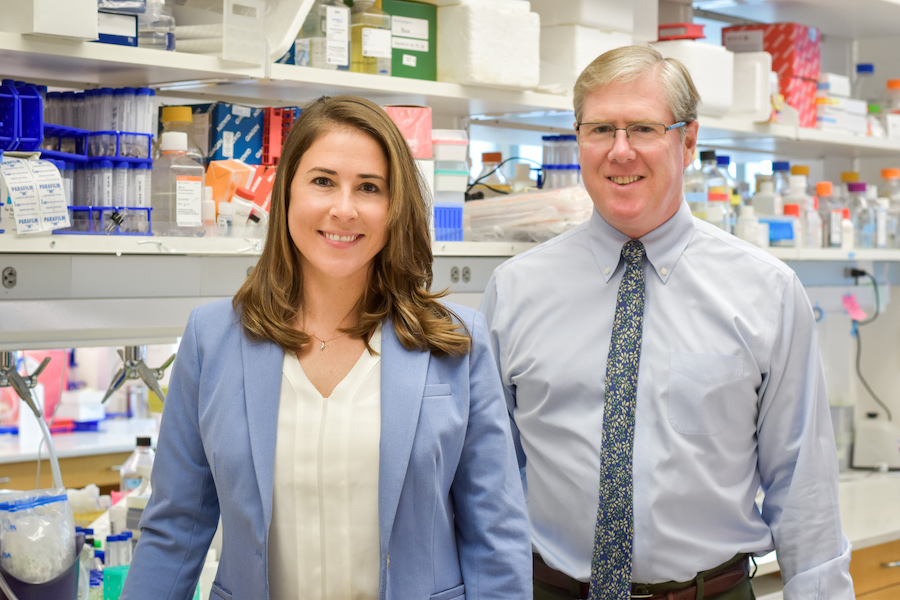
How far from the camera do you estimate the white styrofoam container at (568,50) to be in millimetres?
2334

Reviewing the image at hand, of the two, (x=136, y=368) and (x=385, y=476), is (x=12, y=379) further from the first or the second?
(x=385, y=476)

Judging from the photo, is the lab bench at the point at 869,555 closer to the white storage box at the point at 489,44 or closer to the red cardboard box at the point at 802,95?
the red cardboard box at the point at 802,95

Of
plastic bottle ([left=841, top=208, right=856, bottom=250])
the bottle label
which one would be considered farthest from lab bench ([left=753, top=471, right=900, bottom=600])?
the bottle label

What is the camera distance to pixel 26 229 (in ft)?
4.95

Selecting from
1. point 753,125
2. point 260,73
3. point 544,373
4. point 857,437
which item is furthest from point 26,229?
point 857,437

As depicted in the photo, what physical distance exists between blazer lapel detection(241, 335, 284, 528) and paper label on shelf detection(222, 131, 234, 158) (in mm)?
699

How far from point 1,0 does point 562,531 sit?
1.34 m

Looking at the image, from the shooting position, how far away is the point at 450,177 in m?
2.11

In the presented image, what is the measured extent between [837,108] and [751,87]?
0.57m

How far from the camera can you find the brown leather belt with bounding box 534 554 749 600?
5.32ft

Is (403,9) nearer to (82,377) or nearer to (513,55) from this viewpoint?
(513,55)

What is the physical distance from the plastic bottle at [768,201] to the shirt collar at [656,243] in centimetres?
137

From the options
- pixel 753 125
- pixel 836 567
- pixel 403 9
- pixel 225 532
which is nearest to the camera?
pixel 225 532

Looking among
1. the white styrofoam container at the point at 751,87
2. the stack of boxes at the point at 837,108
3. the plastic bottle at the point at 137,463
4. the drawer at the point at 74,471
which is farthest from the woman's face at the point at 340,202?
the drawer at the point at 74,471
